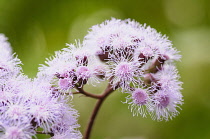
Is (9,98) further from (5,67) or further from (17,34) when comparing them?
(17,34)

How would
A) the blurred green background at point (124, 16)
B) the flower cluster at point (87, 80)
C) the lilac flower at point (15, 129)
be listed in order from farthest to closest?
1. the blurred green background at point (124, 16)
2. the flower cluster at point (87, 80)
3. the lilac flower at point (15, 129)

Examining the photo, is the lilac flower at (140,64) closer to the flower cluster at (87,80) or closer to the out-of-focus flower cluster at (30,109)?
the flower cluster at (87,80)

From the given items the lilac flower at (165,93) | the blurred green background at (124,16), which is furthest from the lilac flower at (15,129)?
the blurred green background at (124,16)

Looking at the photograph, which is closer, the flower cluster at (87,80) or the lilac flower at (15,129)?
the lilac flower at (15,129)

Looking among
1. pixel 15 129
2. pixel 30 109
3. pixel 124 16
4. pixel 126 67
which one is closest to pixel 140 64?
pixel 126 67

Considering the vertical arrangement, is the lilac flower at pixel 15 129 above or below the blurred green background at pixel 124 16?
below

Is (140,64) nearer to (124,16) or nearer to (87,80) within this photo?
(87,80)
